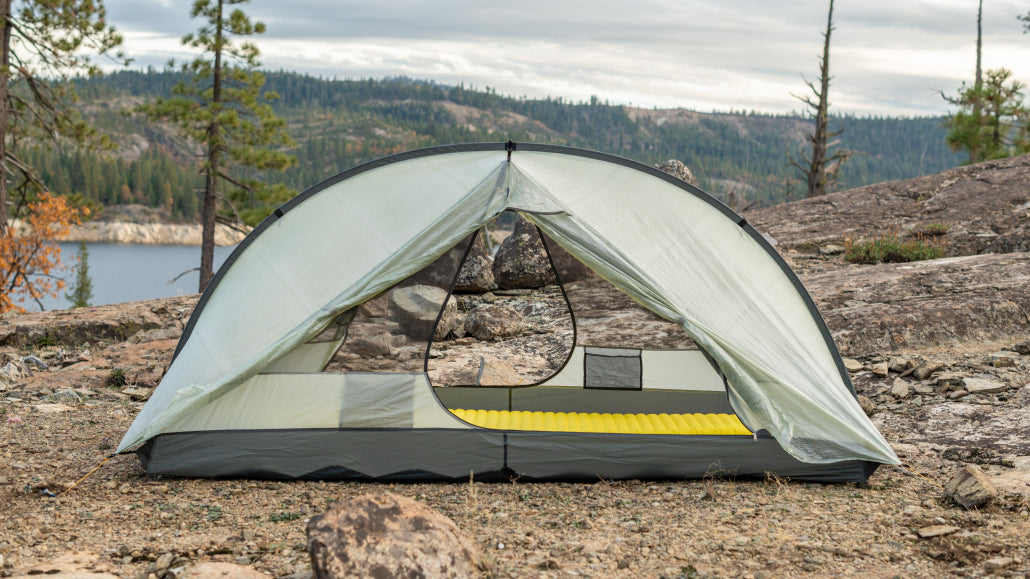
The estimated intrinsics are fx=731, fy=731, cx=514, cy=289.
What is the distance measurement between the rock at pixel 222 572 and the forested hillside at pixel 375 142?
76.9 m

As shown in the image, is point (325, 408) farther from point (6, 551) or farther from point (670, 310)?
point (670, 310)

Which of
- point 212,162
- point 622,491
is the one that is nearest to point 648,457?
point 622,491

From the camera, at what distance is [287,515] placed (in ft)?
13.7

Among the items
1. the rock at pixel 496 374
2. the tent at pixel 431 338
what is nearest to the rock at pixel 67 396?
the tent at pixel 431 338

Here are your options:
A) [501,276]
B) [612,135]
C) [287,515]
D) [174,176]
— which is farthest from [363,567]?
[612,135]

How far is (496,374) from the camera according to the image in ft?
24.0

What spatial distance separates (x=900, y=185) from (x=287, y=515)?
49.0 ft

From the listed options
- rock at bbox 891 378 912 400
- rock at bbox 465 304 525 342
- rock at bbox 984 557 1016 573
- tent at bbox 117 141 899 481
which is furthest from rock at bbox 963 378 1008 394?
rock at bbox 465 304 525 342

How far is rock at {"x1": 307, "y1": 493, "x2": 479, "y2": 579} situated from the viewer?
9.78 ft

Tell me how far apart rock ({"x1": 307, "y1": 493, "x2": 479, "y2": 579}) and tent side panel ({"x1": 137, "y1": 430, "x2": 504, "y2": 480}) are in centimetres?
147

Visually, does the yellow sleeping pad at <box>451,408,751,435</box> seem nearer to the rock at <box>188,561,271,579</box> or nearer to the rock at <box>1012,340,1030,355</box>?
the rock at <box>188,561,271,579</box>

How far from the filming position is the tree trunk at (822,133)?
22484mm

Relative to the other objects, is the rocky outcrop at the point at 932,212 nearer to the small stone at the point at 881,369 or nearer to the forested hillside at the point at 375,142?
the small stone at the point at 881,369

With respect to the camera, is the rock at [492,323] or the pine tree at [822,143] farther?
the pine tree at [822,143]
